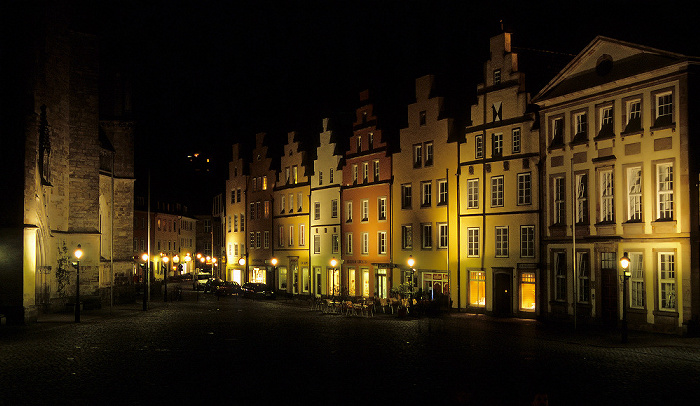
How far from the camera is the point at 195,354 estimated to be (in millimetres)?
22984

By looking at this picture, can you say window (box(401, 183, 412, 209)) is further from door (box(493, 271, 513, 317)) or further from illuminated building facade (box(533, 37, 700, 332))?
illuminated building facade (box(533, 37, 700, 332))

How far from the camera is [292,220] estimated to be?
6419 centimetres

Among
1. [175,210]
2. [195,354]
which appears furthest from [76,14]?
[175,210]

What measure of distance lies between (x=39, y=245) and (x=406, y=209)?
22315mm

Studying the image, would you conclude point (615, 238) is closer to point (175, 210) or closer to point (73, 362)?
point (73, 362)

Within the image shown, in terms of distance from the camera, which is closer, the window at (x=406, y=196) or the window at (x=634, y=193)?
the window at (x=634, y=193)

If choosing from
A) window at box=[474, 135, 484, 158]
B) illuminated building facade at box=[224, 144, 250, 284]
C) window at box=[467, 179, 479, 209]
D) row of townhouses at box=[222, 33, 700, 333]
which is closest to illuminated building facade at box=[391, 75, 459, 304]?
row of townhouses at box=[222, 33, 700, 333]

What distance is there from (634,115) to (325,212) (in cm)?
3014

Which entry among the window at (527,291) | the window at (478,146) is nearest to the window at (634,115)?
the window at (527,291)

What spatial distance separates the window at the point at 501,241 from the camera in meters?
40.7

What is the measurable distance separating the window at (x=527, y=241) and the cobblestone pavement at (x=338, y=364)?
17.7 feet

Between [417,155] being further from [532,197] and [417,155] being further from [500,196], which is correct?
[532,197]

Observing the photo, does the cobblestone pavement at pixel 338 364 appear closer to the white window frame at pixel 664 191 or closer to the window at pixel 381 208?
the white window frame at pixel 664 191

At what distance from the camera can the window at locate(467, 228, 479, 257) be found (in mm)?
42438
